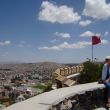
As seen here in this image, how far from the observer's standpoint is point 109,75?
300 inches

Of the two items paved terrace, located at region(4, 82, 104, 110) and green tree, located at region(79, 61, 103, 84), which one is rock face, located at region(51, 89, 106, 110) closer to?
paved terrace, located at region(4, 82, 104, 110)

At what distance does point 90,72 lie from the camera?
17.0 meters

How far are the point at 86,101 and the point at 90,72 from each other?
9127 mm

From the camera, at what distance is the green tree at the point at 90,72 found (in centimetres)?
1630

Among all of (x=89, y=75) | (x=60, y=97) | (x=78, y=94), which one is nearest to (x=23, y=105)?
(x=60, y=97)

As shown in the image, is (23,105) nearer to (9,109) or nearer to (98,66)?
(9,109)

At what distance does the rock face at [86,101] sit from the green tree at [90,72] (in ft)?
24.9

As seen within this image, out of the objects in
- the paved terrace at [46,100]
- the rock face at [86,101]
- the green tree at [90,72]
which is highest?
the green tree at [90,72]

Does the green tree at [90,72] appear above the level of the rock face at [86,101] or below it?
above

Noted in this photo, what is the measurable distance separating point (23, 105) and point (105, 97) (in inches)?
102

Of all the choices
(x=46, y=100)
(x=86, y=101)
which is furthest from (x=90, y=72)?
(x=46, y=100)

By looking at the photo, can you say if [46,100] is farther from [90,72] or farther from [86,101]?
[90,72]

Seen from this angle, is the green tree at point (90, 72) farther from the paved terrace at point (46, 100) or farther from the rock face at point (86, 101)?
the paved terrace at point (46, 100)

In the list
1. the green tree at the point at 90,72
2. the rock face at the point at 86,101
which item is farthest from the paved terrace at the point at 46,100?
the green tree at the point at 90,72
